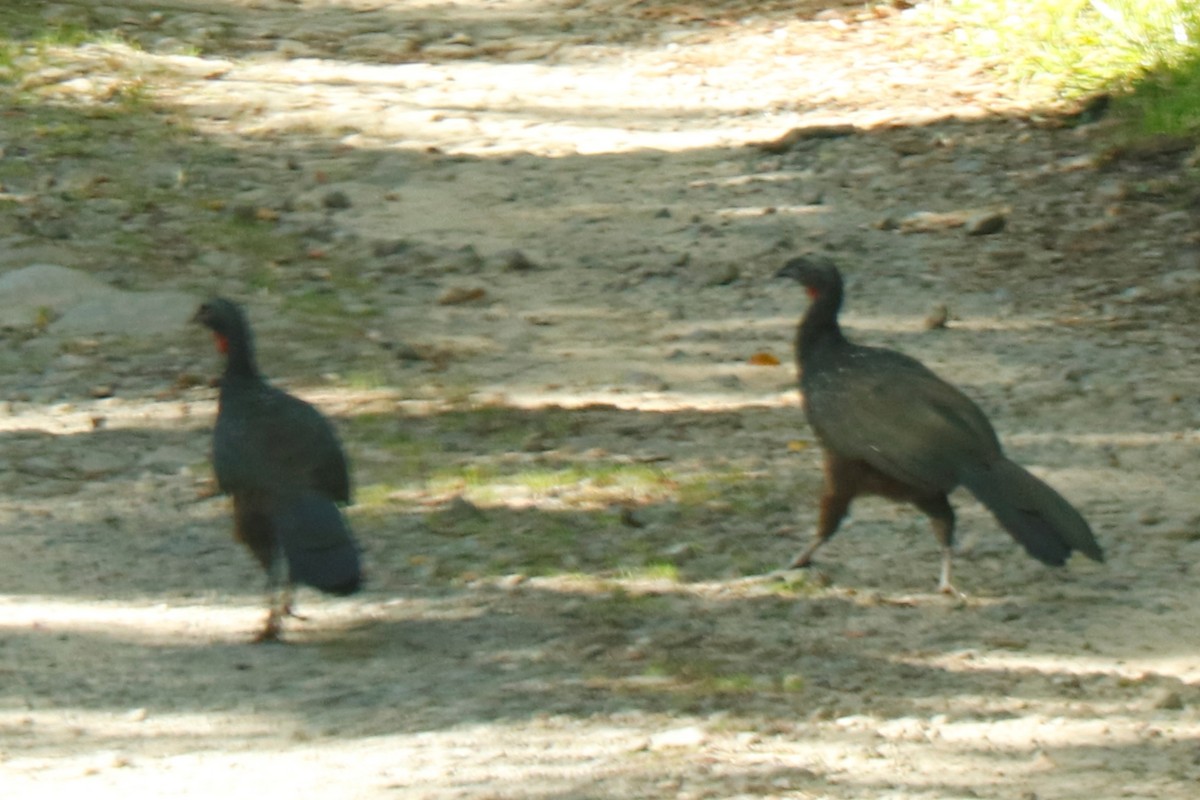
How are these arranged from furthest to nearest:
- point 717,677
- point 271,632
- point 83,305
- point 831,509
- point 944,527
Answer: point 83,305 → point 831,509 → point 944,527 → point 271,632 → point 717,677

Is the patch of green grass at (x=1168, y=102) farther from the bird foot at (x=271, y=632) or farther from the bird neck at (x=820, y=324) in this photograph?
the bird foot at (x=271, y=632)

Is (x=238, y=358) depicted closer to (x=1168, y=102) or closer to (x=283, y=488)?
(x=283, y=488)

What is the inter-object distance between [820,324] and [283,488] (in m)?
1.95

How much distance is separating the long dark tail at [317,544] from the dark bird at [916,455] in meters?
1.51

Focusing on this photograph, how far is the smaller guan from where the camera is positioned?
5.05m

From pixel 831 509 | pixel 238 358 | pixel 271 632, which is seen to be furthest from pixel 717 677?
pixel 238 358

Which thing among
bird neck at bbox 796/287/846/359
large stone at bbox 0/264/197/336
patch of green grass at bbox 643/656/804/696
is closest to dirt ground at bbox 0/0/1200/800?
patch of green grass at bbox 643/656/804/696

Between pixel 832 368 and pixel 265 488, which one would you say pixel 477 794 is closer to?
pixel 265 488

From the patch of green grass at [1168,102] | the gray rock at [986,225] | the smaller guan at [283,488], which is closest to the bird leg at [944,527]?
the smaller guan at [283,488]

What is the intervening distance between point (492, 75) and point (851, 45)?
8.37 ft

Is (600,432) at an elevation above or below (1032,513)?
below

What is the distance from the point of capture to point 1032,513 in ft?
17.2

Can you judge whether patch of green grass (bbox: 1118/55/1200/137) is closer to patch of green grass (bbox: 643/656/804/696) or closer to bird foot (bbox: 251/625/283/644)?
patch of green grass (bbox: 643/656/804/696)

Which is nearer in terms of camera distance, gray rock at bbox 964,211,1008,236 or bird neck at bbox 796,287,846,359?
bird neck at bbox 796,287,846,359
